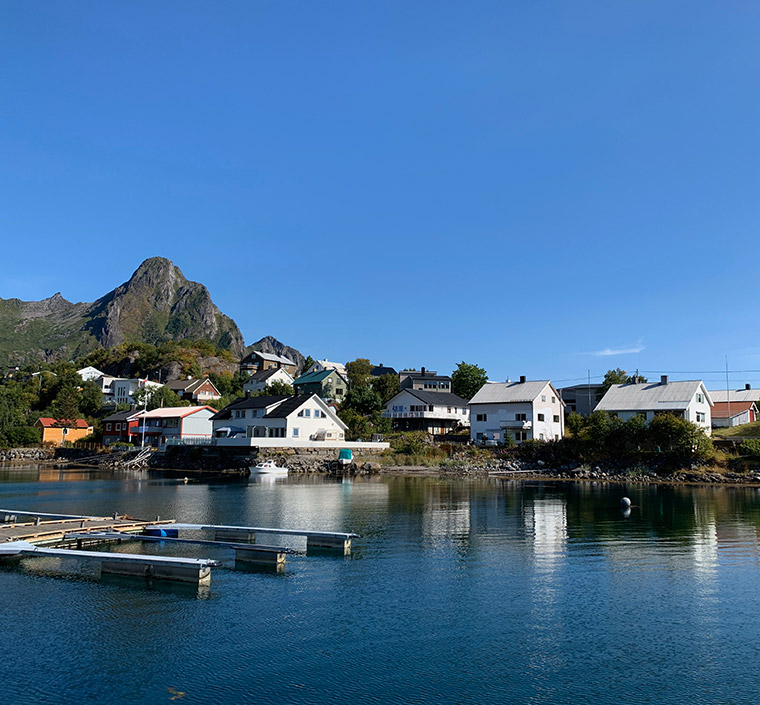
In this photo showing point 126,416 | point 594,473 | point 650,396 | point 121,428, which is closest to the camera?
point 594,473

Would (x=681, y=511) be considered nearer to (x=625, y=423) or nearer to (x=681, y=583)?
(x=681, y=583)

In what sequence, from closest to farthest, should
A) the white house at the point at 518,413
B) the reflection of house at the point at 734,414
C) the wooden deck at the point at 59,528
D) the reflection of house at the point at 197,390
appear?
the wooden deck at the point at 59,528, the white house at the point at 518,413, the reflection of house at the point at 734,414, the reflection of house at the point at 197,390

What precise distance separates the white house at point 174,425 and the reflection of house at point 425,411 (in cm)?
2750

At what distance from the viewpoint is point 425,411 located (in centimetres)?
8875

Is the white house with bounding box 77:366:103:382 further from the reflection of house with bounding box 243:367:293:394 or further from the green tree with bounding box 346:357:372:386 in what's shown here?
the green tree with bounding box 346:357:372:386

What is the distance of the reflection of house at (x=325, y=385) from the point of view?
11966cm

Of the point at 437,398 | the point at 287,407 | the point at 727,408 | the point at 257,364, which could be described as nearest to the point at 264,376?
the point at 257,364

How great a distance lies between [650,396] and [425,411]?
100 feet

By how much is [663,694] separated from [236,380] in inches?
5388

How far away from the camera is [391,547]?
87.3 feet

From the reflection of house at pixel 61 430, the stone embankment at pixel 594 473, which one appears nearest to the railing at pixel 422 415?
the stone embankment at pixel 594 473

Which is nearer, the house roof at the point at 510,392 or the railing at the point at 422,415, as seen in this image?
the house roof at the point at 510,392

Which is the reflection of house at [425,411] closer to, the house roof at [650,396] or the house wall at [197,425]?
the house roof at [650,396]

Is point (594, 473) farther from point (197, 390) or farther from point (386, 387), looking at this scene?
point (197, 390)
